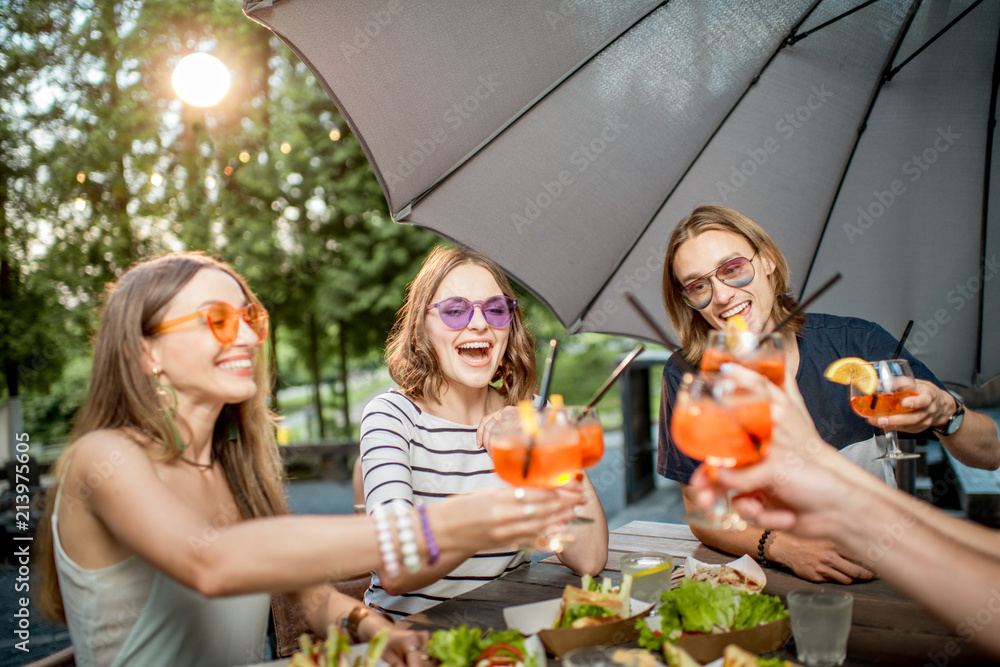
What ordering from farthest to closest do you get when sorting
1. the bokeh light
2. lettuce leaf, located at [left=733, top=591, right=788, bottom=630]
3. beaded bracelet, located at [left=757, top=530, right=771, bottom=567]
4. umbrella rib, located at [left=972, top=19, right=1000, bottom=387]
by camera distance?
the bokeh light, umbrella rib, located at [left=972, top=19, right=1000, bottom=387], beaded bracelet, located at [left=757, top=530, right=771, bottom=567], lettuce leaf, located at [left=733, top=591, right=788, bottom=630]

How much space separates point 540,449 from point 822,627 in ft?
2.68

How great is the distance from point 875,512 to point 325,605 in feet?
5.13

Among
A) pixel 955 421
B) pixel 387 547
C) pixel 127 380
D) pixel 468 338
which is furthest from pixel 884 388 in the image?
pixel 127 380

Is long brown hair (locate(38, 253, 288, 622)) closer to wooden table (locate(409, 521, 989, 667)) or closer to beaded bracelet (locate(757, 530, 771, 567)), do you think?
wooden table (locate(409, 521, 989, 667))

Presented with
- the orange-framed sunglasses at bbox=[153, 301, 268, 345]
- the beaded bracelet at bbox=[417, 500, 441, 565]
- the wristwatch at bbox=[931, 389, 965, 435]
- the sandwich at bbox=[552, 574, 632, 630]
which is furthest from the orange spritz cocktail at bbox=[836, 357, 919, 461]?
the orange-framed sunglasses at bbox=[153, 301, 268, 345]

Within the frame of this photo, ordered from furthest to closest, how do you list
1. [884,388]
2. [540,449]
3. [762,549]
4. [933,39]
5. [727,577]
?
[933,39]
[762,549]
[884,388]
[727,577]
[540,449]

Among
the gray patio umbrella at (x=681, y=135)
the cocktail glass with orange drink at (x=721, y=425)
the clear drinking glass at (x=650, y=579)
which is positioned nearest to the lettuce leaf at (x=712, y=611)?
the clear drinking glass at (x=650, y=579)

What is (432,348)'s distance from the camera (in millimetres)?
2760

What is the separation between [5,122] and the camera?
7.19 metres

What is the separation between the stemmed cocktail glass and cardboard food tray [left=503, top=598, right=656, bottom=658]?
3.55 feet

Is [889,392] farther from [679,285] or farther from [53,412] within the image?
[53,412]

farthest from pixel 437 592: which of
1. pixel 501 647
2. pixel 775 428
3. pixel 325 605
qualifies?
pixel 775 428

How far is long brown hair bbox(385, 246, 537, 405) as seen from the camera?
279cm

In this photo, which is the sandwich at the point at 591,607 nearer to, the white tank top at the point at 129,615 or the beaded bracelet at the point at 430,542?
the beaded bracelet at the point at 430,542
